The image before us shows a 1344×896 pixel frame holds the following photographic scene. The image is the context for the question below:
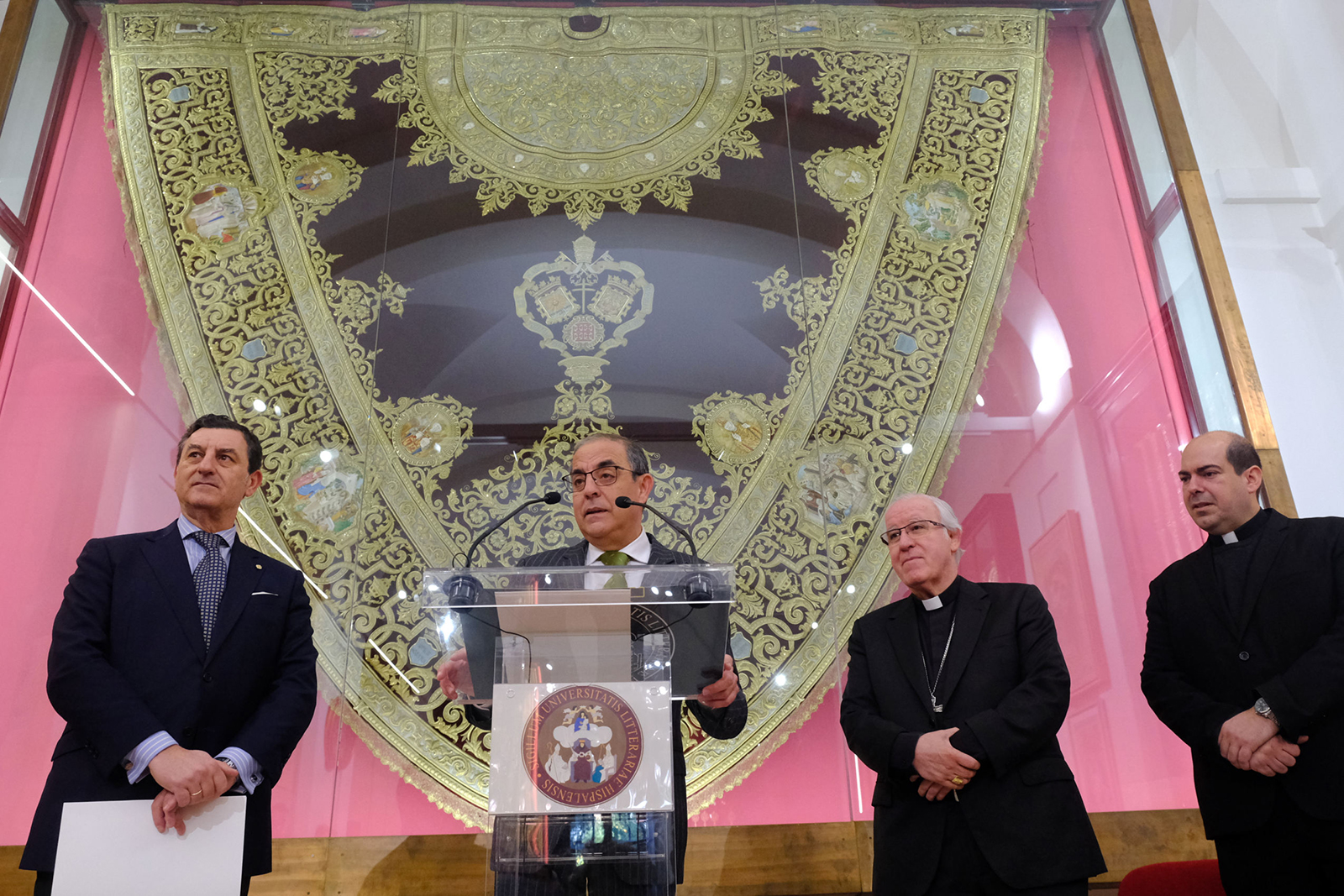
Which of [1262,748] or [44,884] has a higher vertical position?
[1262,748]

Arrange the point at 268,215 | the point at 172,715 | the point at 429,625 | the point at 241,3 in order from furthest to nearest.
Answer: the point at 241,3 → the point at 268,215 → the point at 429,625 → the point at 172,715

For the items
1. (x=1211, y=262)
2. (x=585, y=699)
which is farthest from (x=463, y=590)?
(x=1211, y=262)

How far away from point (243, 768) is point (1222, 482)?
2.23 metres

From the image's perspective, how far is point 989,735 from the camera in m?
2.13

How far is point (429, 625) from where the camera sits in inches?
134

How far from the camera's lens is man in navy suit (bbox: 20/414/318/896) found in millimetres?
1933

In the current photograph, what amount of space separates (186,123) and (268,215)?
0.56 meters

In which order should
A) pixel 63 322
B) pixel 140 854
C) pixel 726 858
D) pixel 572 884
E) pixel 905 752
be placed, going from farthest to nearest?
pixel 63 322 < pixel 726 858 < pixel 905 752 < pixel 140 854 < pixel 572 884

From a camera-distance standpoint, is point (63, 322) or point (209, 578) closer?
point (209, 578)

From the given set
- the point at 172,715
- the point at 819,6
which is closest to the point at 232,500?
the point at 172,715

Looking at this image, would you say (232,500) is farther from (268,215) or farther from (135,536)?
(268,215)

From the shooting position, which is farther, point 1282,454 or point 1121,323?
point 1121,323

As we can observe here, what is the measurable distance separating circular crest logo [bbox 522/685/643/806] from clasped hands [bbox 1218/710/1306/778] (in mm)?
1388

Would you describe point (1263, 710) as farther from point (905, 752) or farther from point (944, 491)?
point (944, 491)
